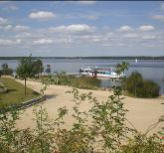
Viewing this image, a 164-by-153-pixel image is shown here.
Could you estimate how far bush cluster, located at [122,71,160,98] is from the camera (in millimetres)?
29812

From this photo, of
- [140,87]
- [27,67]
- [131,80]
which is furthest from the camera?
[131,80]

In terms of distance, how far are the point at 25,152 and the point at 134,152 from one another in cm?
125

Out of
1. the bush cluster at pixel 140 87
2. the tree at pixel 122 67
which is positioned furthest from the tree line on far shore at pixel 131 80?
the tree at pixel 122 67

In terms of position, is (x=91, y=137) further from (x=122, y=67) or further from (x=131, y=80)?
(x=131, y=80)

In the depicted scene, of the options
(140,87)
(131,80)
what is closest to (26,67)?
(131,80)

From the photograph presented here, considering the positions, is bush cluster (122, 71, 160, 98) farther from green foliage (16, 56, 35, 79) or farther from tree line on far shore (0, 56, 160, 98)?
green foliage (16, 56, 35, 79)

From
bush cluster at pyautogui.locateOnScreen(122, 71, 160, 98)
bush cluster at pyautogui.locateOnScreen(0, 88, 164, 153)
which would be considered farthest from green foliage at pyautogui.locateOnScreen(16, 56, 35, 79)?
bush cluster at pyautogui.locateOnScreen(0, 88, 164, 153)

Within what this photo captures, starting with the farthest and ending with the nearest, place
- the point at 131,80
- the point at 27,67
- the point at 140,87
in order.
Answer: the point at 131,80 → the point at 140,87 → the point at 27,67

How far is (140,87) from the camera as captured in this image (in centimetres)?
3023

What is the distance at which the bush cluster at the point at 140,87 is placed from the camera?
1174 inches

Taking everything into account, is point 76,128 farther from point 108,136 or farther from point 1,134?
point 1,134

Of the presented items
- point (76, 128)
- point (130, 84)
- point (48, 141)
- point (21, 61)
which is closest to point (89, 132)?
point (76, 128)

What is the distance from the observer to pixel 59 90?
103 ft

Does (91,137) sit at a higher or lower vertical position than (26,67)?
Result: lower
